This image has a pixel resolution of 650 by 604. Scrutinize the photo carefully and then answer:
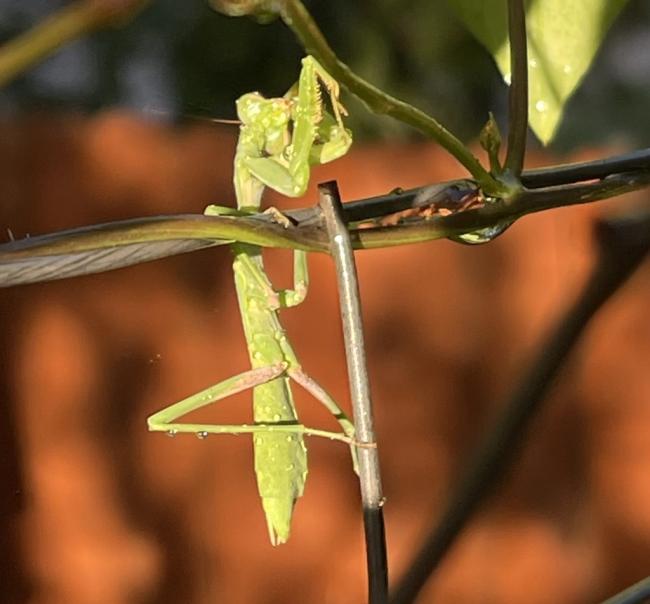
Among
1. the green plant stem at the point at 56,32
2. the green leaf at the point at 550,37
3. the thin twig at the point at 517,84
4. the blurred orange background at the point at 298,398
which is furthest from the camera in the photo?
the blurred orange background at the point at 298,398

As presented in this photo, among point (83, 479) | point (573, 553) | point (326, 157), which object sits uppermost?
point (326, 157)

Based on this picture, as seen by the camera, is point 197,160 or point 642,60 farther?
point 642,60

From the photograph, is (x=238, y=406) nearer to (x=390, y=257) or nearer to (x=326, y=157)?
(x=390, y=257)

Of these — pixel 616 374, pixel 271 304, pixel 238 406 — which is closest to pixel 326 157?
pixel 271 304

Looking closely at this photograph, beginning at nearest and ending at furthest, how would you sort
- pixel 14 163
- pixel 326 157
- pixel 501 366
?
pixel 326 157 → pixel 14 163 → pixel 501 366

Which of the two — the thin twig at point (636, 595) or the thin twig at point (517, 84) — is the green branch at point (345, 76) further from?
the thin twig at point (636, 595)

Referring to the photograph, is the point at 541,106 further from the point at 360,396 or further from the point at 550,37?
the point at 360,396

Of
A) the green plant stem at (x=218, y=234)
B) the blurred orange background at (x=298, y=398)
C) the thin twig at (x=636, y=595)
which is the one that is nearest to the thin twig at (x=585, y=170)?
the green plant stem at (x=218, y=234)
